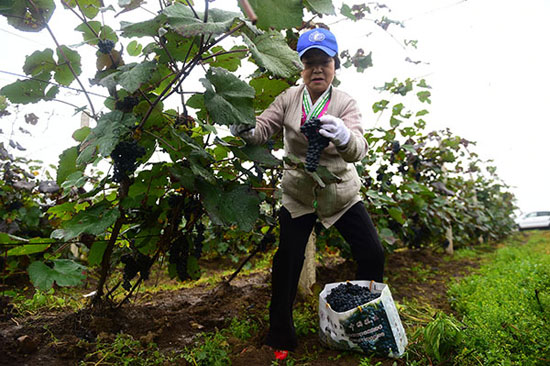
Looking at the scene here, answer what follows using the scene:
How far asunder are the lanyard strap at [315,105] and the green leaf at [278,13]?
0.82 metres

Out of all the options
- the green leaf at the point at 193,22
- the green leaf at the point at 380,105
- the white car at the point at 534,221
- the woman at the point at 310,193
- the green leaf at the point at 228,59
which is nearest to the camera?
the green leaf at the point at 193,22

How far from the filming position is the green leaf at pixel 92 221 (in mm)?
1245

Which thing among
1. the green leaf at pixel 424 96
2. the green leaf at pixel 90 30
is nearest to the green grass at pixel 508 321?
the green leaf at pixel 424 96

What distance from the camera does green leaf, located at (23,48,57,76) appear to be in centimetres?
144

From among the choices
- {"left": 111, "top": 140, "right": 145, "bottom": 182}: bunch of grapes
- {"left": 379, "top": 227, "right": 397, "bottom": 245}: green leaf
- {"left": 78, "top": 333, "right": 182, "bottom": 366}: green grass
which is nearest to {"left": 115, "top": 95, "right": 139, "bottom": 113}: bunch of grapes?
{"left": 111, "top": 140, "right": 145, "bottom": 182}: bunch of grapes

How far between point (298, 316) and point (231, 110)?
4.55ft

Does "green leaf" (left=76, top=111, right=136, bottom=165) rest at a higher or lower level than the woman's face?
lower

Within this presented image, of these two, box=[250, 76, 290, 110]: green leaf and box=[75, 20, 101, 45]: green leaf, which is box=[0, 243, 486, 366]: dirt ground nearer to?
box=[250, 76, 290, 110]: green leaf

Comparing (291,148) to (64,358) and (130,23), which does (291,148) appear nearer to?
(130,23)

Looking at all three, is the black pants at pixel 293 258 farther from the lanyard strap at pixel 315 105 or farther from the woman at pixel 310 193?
the lanyard strap at pixel 315 105

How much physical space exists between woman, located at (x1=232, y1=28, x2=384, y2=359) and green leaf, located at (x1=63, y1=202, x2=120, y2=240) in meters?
0.72

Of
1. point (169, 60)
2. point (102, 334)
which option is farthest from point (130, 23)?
point (102, 334)

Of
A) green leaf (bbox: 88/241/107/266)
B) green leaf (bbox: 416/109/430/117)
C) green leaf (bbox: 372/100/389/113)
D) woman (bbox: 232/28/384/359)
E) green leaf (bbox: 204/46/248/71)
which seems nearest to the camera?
green leaf (bbox: 204/46/248/71)

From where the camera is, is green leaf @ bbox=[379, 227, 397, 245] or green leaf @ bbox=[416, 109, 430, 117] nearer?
green leaf @ bbox=[379, 227, 397, 245]
